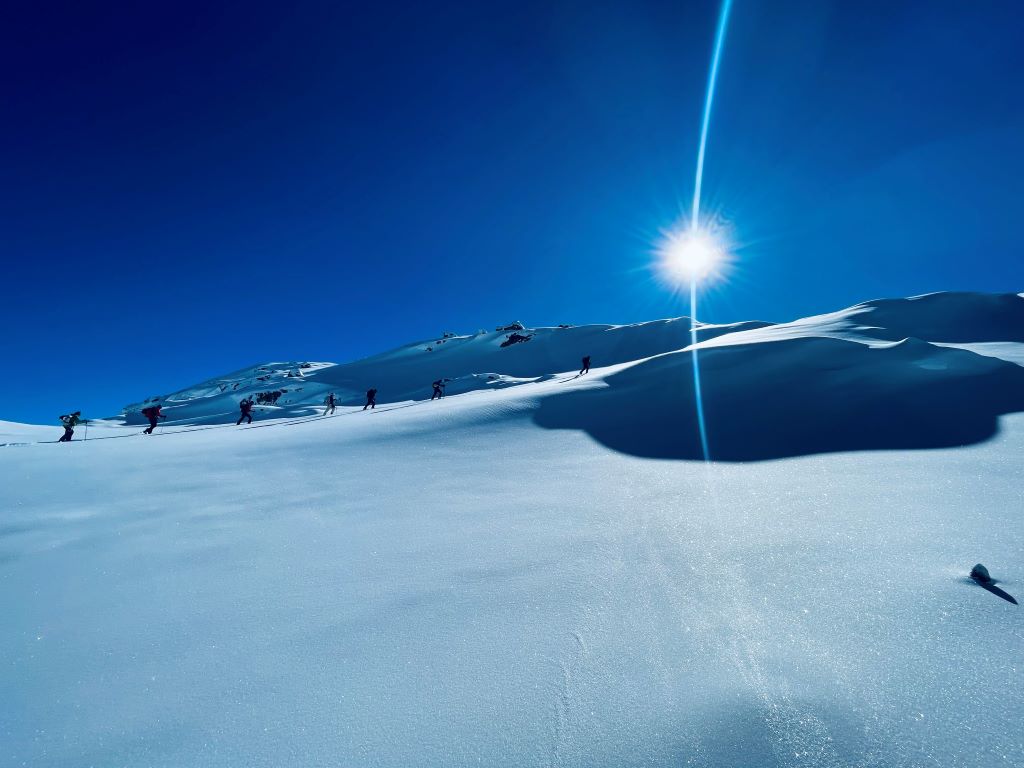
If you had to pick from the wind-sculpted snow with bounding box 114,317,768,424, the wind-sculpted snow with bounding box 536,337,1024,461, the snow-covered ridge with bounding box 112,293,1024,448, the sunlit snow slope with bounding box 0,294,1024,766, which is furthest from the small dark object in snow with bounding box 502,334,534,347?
the sunlit snow slope with bounding box 0,294,1024,766

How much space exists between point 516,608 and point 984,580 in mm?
→ 2943

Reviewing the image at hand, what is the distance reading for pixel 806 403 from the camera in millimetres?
8719

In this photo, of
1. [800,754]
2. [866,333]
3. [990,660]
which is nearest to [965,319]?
[866,333]

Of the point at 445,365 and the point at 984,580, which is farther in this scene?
the point at 445,365

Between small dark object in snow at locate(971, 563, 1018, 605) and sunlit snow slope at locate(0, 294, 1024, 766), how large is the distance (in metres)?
0.10

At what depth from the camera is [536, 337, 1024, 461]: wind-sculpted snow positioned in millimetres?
Answer: 7051

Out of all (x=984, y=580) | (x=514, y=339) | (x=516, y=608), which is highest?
(x=514, y=339)

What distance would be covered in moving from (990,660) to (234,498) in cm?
594

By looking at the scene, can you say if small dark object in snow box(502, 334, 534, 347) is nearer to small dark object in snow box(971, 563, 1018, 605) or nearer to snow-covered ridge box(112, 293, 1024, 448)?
snow-covered ridge box(112, 293, 1024, 448)

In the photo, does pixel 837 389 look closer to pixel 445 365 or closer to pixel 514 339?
pixel 445 365

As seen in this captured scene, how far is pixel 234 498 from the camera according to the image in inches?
191

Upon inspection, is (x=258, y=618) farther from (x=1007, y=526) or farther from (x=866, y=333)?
(x=866, y=333)

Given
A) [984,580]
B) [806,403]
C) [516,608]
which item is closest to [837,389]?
[806,403]

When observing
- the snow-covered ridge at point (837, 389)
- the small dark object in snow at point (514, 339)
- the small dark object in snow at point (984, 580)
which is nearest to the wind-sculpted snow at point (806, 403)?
the snow-covered ridge at point (837, 389)
